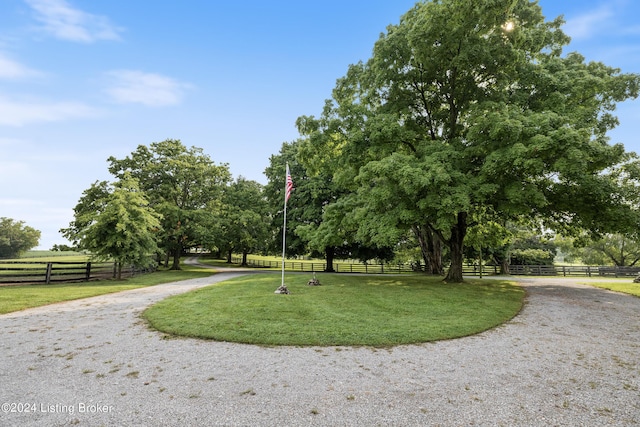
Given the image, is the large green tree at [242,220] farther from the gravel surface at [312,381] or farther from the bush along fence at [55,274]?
the gravel surface at [312,381]

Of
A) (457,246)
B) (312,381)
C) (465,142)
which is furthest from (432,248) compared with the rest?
(312,381)

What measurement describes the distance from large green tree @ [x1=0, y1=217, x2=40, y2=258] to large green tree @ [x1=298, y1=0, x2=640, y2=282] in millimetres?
76163

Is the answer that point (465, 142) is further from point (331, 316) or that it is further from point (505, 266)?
point (505, 266)

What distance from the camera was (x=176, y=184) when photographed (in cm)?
2917

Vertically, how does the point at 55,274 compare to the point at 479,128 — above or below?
below

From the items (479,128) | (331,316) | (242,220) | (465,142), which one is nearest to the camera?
(331,316)

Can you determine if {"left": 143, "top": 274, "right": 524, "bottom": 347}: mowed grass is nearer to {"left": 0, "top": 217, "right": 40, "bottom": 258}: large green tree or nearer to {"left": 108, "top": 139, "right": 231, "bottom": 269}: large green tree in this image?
{"left": 108, "top": 139, "right": 231, "bottom": 269}: large green tree

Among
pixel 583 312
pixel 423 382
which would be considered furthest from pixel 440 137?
pixel 423 382

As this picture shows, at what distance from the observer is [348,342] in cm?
608

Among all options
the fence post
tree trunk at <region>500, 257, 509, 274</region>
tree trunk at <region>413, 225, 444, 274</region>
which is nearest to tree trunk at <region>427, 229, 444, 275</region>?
tree trunk at <region>413, 225, 444, 274</region>

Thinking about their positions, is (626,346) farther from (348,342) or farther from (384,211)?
(384,211)

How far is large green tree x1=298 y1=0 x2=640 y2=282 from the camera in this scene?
1180cm

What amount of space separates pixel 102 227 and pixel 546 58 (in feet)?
86.3

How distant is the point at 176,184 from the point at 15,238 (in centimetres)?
6088
